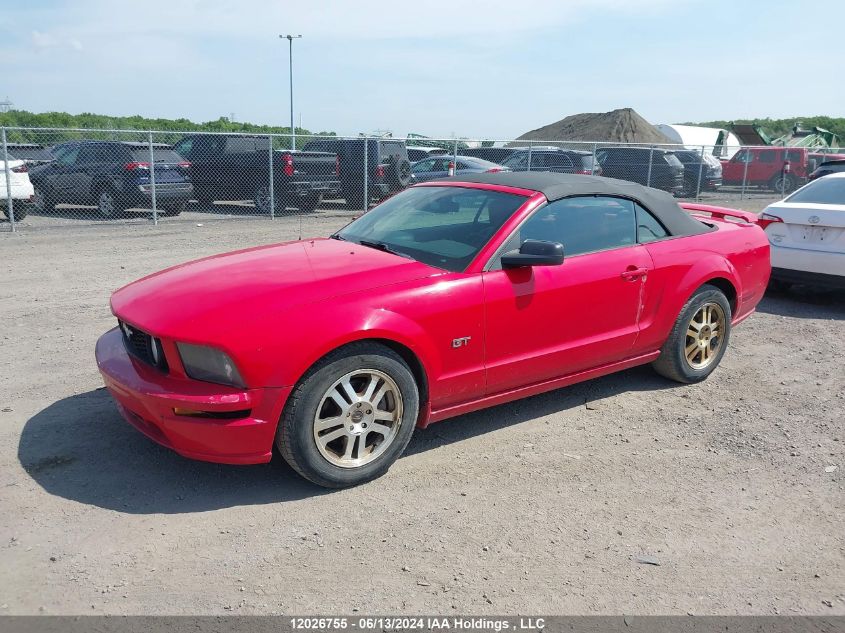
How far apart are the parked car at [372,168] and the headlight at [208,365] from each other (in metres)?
14.0

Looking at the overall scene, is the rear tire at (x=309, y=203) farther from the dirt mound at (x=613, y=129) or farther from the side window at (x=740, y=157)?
the dirt mound at (x=613, y=129)

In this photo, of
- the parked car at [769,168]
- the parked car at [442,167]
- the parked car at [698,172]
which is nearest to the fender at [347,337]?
the parked car at [442,167]

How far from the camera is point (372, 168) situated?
1720 cm

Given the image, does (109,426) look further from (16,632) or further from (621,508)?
(621,508)

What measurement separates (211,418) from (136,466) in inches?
31.0

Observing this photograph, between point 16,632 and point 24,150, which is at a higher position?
point 24,150

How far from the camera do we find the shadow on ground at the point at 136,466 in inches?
147

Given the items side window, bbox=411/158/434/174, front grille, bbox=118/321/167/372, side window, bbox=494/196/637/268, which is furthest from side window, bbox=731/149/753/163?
front grille, bbox=118/321/167/372

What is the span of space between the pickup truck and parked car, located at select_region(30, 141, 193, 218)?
3.30 ft

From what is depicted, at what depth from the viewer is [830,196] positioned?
8.20 metres

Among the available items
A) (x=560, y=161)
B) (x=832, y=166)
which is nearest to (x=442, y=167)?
(x=560, y=161)

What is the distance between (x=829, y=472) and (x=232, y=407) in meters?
3.26

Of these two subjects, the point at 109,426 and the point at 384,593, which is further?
the point at 109,426

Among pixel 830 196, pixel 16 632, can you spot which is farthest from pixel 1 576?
pixel 830 196
